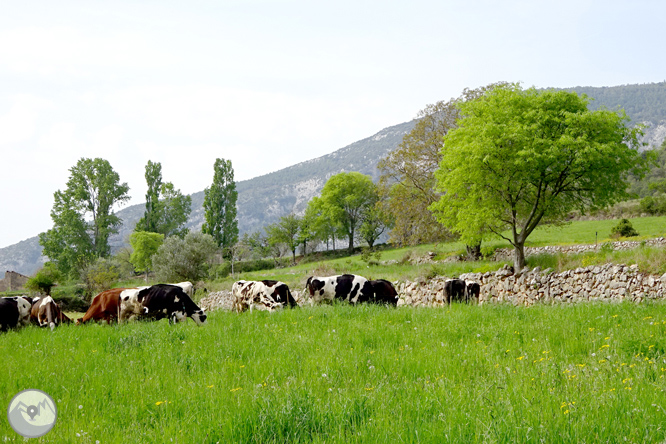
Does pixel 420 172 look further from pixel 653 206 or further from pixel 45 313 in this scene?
pixel 45 313

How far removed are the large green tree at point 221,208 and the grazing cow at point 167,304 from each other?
6464 centimetres

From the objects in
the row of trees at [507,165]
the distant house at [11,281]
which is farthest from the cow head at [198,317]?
the distant house at [11,281]

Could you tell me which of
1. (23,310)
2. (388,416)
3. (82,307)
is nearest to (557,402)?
(388,416)

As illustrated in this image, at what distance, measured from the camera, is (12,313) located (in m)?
12.5

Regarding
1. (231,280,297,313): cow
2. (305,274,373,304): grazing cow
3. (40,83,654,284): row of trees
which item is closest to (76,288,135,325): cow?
(231,280,297,313): cow

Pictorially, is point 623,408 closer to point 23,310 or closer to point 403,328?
point 403,328

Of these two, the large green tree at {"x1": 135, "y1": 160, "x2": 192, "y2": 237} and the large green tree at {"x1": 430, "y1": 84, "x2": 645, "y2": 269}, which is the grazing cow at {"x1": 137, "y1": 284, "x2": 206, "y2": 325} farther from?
the large green tree at {"x1": 135, "y1": 160, "x2": 192, "y2": 237}

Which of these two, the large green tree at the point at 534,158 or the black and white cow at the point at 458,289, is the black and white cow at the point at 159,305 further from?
the large green tree at the point at 534,158

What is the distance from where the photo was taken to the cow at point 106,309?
1304 cm

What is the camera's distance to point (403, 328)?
323 inches

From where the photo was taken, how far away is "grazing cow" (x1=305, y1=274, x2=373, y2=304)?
1619 centimetres

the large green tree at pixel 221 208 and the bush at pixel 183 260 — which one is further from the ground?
the large green tree at pixel 221 208

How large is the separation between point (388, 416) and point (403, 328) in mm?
4670

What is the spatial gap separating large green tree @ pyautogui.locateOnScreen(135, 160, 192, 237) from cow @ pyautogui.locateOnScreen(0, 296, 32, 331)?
Answer: 68159mm
